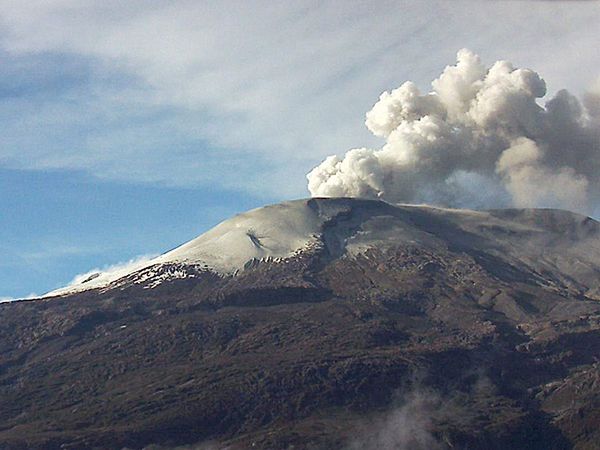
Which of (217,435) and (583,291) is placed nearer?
(217,435)

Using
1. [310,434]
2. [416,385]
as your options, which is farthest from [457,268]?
[310,434]

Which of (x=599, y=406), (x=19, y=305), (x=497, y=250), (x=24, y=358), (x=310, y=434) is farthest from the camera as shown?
(x=497, y=250)

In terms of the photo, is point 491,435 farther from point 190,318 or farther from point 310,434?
point 190,318

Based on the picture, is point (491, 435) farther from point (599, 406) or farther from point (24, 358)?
point (24, 358)

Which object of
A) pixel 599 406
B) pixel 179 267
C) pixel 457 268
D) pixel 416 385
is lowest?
pixel 599 406

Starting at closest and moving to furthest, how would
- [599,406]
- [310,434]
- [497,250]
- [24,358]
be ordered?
1. [310,434]
2. [599,406]
3. [24,358]
4. [497,250]

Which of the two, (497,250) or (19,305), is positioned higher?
(19,305)
